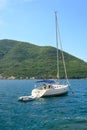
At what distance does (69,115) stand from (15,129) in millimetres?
12149

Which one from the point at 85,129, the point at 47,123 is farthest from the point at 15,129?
the point at 85,129

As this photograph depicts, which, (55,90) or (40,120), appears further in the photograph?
(55,90)

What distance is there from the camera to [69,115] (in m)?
44.7

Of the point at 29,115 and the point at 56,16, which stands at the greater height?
the point at 56,16

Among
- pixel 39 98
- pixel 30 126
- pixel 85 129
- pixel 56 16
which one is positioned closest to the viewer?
pixel 85 129

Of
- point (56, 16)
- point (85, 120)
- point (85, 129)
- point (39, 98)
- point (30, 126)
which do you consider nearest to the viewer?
point (85, 129)

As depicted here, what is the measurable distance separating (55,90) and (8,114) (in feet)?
96.9

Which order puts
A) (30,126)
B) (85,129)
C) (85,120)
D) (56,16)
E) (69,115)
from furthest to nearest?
(56,16)
(69,115)
(85,120)
(30,126)
(85,129)

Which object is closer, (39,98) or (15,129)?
(15,129)

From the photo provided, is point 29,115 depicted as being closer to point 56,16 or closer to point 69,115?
point 69,115

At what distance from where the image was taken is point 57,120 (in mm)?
40594

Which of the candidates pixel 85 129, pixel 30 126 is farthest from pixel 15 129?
pixel 85 129

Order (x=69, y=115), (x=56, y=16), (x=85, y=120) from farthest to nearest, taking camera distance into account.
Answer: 1. (x=56, y=16)
2. (x=69, y=115)
3. (x=85, y=120)

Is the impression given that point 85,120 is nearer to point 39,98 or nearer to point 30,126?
point 30,126
